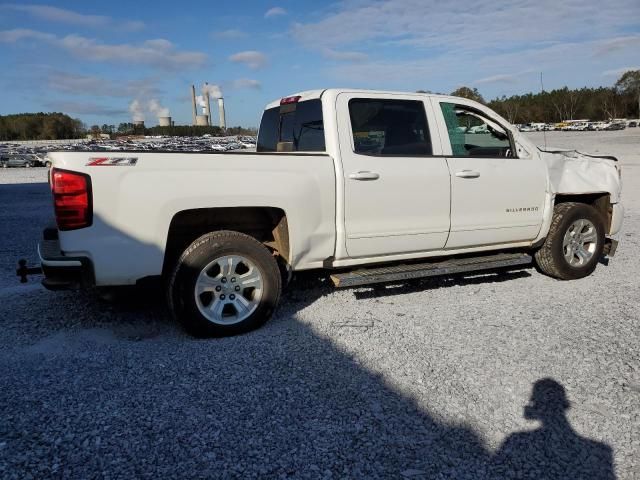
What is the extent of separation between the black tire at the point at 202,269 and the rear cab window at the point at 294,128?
3.89ft

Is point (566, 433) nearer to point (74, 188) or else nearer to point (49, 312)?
point (74, 188)

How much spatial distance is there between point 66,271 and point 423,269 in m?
3.01

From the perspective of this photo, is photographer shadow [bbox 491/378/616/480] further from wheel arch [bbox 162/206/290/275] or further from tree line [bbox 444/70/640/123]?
tree line [bbox 444/70/640/123]

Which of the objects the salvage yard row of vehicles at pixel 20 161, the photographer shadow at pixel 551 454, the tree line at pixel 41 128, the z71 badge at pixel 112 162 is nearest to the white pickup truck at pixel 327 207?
the z71 badge at pixel 112 162

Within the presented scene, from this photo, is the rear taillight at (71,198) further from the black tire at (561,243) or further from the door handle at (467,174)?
the black tire at (561,243)

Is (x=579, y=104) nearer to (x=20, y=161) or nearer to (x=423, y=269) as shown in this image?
(x=20, y=161)

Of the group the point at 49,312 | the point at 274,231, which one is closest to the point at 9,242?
the point at 49,312

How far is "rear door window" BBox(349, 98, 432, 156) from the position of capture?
4.55 m

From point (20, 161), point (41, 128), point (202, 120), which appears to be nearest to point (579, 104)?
point (202, 120)

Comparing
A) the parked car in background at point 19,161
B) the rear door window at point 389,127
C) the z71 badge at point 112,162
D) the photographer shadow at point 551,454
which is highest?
the parked car in background at point 19,161

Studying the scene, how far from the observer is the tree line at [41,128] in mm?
115438

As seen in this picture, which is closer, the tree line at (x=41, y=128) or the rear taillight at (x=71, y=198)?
the rear taillight at (x=71, y=198)

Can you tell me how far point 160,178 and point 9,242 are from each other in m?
6.07

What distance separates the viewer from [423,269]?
188 inches
